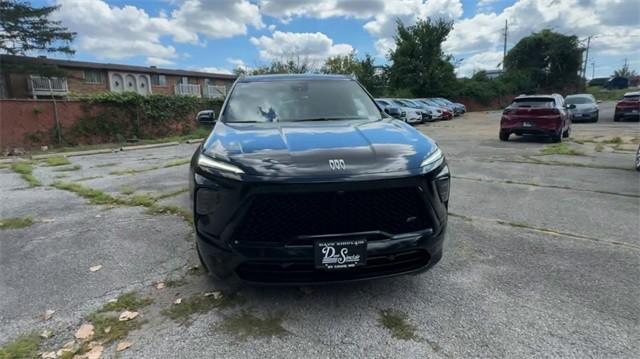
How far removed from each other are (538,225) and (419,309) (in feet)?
7.62

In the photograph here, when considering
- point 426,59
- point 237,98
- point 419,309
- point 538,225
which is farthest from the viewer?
point 426,59

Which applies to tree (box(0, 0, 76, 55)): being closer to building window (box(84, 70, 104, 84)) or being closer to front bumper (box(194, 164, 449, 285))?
building window (box(84, 70, 104, 84))

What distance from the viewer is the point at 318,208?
2127 mm

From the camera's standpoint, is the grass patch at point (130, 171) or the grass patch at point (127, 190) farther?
the grass patch at point (130, 171)

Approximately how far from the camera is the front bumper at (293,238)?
6.94ft

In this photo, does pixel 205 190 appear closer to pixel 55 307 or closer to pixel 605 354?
pixel 55 307

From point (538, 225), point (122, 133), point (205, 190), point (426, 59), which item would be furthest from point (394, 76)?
point (205, 190)

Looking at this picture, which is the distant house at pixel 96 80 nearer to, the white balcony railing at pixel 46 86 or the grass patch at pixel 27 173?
the white balcony railing at pixel 46 86

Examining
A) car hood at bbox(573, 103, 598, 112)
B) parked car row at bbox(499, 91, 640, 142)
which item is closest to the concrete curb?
parked car row at bbox(499, 91, 640, 142)

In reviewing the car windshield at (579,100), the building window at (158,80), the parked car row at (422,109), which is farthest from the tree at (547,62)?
the building window at (158,80)

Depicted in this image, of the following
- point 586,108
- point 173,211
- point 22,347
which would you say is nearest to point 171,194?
point 173,211

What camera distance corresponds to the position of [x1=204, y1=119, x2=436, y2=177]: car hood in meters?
2.15

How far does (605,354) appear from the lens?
199 centimetres

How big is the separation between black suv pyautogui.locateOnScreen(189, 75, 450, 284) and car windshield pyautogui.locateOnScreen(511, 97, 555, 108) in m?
10.9
